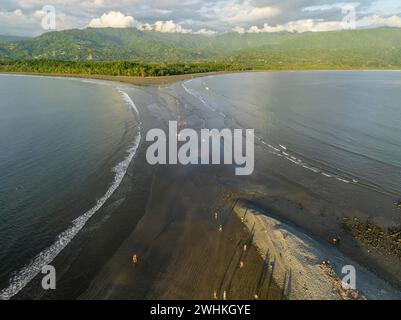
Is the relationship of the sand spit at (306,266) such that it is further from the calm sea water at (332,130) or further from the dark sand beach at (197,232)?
the calm sea water at (332,130)

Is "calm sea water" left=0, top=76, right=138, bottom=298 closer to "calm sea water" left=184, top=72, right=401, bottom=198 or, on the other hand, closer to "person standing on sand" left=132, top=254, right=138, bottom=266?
"person standing on sand" left=132, top=254, right=138, bottom=266

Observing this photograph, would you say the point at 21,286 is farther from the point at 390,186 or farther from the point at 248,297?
the point at 390,186

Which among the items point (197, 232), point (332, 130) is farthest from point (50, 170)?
point (332, 130)

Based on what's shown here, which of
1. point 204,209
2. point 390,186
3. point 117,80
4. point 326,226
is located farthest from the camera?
point 117,80

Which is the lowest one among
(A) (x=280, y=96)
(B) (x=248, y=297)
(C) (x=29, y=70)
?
(B) (x=248, y=297)

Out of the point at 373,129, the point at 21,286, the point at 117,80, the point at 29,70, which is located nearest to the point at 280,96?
the point at 373,129

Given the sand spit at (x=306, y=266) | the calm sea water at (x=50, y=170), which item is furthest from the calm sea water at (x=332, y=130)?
the calm sea water at (x=50, y=170)
